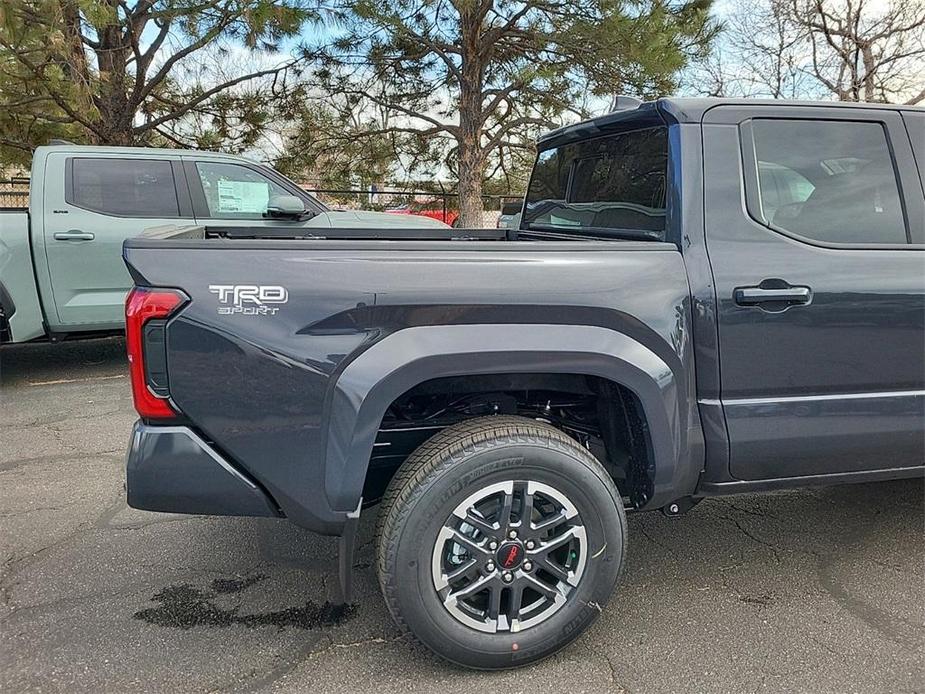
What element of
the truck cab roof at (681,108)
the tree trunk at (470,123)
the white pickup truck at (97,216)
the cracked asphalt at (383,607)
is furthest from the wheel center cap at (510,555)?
the tree trunk at (470,123)

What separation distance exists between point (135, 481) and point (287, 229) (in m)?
2.08

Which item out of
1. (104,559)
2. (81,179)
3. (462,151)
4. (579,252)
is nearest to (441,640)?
(579,252)

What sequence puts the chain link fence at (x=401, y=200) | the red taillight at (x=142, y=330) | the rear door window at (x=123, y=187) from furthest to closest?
the chain link fence at (x=401, y=200) → the rear door window at (x=123, y=187) → the red taillight at (x=142, y=330)

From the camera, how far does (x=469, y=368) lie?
2.20 m

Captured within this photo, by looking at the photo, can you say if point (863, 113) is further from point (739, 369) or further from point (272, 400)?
point (272, 400)

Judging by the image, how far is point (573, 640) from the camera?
242 cm

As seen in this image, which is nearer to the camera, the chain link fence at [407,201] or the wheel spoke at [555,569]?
the wheel spoke at [555,569]

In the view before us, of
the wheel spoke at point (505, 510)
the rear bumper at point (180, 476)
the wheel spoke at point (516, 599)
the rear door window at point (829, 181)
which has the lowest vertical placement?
the wheel spoke at point (516, 599)

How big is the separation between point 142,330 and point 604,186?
1.97 metres

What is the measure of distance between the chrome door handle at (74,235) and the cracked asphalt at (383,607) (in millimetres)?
2624

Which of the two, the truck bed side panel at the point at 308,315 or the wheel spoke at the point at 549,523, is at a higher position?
the truck bed side panel at the point at 308,315

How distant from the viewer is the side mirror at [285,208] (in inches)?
252

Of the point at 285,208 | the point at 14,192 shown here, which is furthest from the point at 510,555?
the point at 14,192

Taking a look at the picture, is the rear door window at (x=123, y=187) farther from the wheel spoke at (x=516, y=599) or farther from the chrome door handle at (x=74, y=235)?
the wheel spoke at (x=516, y=599)
